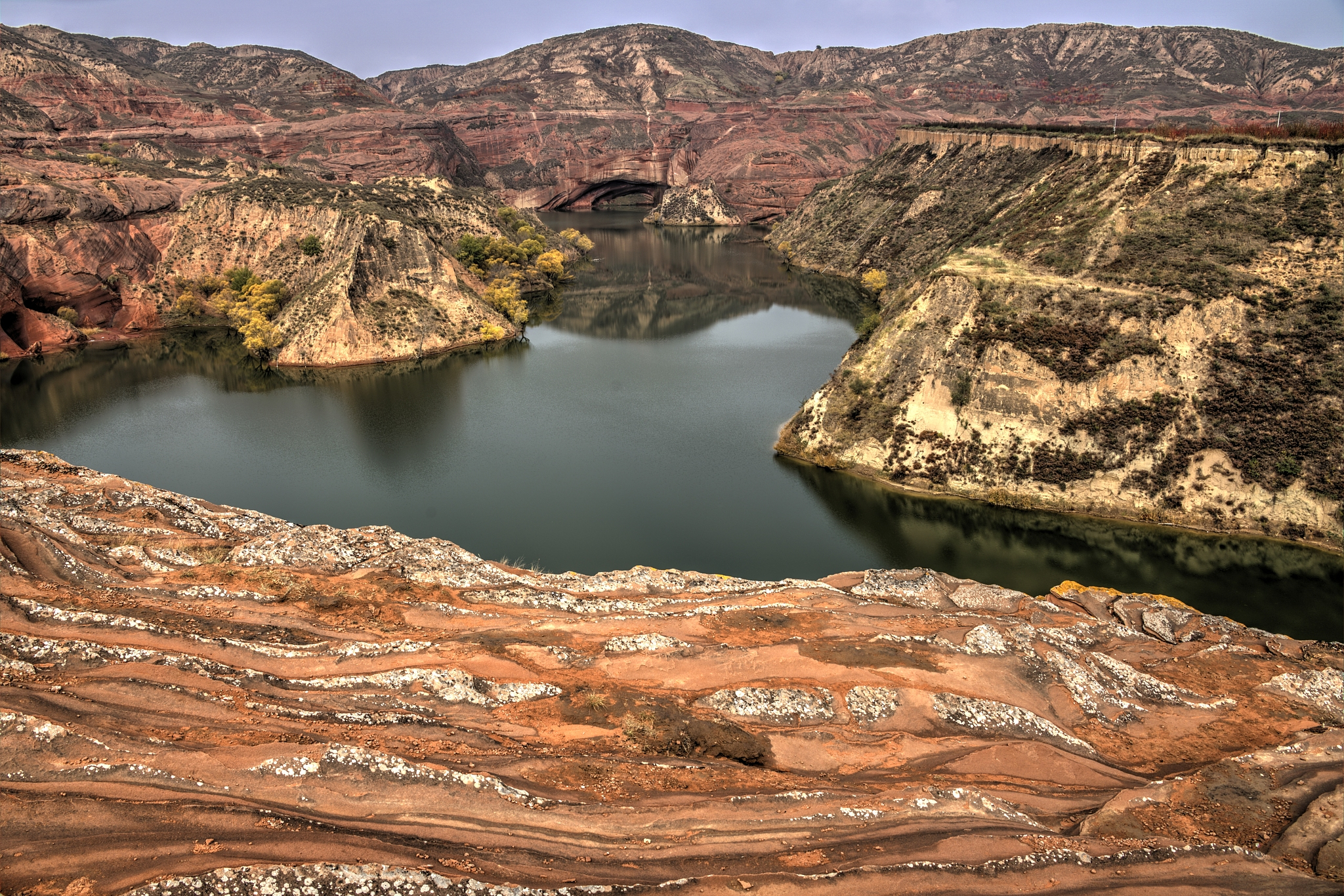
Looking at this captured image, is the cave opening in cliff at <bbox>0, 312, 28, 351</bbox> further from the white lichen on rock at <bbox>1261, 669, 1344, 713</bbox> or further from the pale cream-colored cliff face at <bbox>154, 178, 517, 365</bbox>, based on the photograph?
the white lichen on rock at <bbox>1261, 669, 1344, 713</bbox>

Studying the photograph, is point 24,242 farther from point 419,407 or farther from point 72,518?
point 72,518

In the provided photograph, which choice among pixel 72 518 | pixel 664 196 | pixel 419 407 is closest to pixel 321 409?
pixel 419 407

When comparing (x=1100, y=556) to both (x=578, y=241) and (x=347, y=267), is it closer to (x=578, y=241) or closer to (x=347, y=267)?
(x=347, y=267)

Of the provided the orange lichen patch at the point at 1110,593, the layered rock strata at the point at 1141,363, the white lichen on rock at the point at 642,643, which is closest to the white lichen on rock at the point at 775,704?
the white lichen on rock at the point at 642,643

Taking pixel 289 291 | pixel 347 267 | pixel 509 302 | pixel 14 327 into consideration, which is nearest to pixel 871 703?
pixel 347 267

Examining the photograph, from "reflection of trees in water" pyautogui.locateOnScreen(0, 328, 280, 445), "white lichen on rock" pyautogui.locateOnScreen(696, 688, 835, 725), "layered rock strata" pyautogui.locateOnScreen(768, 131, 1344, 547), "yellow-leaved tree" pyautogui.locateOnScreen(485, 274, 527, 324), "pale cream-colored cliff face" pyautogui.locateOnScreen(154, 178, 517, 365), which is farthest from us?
"yellow-leaved tree" pyautogui.locateOnScreen(485, 274, 527, 324)

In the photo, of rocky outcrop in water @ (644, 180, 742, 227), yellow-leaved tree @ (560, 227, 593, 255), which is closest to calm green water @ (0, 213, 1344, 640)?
yellow-leaved tree @ (560, 227, 593, 255)

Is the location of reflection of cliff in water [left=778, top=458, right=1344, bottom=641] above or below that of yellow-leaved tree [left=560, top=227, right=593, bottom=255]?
below
